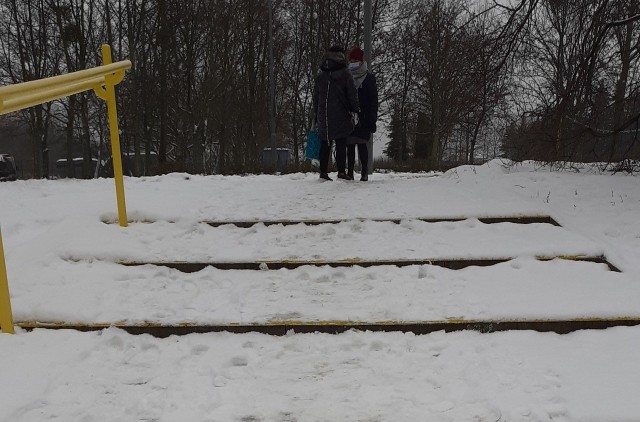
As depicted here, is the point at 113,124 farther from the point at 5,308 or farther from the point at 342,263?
the point at 342,263

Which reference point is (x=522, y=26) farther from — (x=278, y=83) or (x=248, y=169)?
(x=278, y=83)

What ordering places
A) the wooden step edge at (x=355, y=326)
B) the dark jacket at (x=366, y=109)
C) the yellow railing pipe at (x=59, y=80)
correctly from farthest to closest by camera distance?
1. the dark jacket at (x=366, y=109)
2. the wooden step edge at (x=355, y=326)
3. the yellow railing pipe at (x=59, y=80)

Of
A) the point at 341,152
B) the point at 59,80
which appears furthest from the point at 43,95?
the point at 341,152

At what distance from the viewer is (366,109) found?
23.2ft

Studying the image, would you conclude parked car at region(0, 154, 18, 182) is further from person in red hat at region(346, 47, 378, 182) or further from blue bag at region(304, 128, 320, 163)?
person in red hat at region(346, 47, 378, 182)

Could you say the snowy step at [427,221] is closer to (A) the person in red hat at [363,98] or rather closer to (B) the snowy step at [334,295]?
(B) the snowy step at [334,295]

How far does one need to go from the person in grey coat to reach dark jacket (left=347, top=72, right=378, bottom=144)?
0.20m

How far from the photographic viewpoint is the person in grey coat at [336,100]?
267 inches

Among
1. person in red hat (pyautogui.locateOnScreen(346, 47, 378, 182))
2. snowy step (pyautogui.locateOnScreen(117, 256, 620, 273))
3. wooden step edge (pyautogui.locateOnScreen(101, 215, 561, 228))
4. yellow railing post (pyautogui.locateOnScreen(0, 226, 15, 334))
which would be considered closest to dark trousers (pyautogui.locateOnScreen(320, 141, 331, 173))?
person in red hat (pyautogui.locateOnScreen(346, 47, 378, 182))

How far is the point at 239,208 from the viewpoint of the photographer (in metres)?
5.09

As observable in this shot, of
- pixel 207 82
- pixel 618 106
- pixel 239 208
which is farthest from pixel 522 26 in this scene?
pixel 207 82

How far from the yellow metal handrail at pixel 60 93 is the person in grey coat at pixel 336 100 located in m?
3.35

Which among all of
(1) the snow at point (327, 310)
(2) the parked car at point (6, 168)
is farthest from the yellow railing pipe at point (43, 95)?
(2) the parked car at point (6, 168)

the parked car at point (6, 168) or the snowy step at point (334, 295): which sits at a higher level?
the parked car at point (6, 168)
